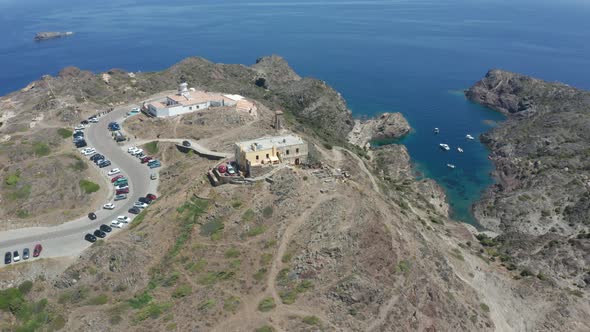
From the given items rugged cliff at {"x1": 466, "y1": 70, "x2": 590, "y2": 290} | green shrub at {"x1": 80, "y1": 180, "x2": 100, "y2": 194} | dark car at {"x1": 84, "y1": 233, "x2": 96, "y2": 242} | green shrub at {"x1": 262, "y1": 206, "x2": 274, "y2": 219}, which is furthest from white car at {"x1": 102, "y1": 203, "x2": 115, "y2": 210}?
rugged cliff at {"x1": 466, "y1": 70, "x2": 590, "y2": 290}

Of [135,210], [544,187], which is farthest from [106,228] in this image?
[544,187]

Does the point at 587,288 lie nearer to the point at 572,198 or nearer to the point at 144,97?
the point at 572,198

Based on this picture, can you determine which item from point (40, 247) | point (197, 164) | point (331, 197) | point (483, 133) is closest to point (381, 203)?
point (331, 197)

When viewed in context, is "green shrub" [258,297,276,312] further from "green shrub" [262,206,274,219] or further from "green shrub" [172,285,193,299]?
"green shrub" [262,206,274,219]

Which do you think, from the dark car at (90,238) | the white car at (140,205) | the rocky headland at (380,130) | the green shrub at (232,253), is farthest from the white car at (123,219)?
the rocky headland at (380,130)

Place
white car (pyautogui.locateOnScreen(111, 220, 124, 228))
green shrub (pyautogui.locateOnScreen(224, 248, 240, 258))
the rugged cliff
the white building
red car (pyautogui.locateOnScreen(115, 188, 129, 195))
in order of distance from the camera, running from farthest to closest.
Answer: the white building → the rugged cliff → red car (pyautogui.locateOnScreen(115, 188, 129, 195)) → white car (pyautogui.locateOnScreen(111, 220, 124, 228)) → green shrub (pyautogui.locateOnScreen(224, 248, 240, 258))

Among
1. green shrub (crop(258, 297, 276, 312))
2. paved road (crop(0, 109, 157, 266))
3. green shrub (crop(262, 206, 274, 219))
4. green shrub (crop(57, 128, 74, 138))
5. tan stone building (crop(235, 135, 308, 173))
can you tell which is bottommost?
paved road (crop(0, 109, 157, 266))
